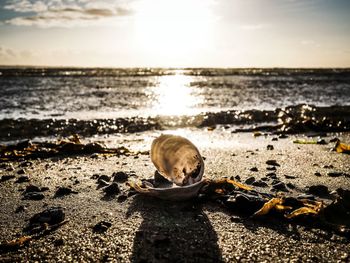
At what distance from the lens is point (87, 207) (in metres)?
4.01

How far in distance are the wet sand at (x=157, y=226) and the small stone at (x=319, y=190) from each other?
115 mm

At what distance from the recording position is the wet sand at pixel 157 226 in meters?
2.92

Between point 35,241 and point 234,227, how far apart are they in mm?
1920

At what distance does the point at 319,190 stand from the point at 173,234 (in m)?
2.29

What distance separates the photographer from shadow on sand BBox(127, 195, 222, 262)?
2877mm

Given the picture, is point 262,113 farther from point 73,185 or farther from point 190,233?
point 190,233

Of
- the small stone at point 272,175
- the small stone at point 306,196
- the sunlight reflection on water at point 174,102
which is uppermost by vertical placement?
the small stone at point 306,196

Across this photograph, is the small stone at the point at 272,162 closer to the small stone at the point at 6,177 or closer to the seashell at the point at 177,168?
the seashell at the point at 177,168

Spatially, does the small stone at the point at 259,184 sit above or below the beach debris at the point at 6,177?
above

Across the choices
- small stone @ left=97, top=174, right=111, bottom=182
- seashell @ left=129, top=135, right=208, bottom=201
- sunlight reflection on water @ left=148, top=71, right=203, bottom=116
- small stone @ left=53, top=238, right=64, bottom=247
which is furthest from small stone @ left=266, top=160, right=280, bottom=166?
sunlight reflection on water @ left=148, top=71, right=203, bottom=116

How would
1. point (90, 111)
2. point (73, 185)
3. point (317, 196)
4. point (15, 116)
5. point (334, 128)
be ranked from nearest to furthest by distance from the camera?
point (317, 196)
point (73, 185)
point (334, 128)
point (15, 116)
point (90, 111)

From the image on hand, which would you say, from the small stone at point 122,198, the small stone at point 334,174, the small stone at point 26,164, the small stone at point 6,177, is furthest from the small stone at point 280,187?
the small stone at point 26,164

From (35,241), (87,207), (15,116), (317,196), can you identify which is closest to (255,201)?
(317,196)

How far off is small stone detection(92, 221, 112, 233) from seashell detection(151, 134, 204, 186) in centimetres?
104
